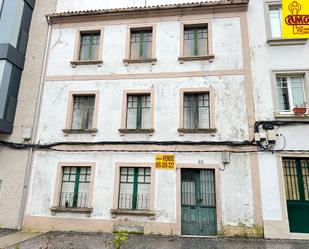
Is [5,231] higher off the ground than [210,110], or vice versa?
[210,110]

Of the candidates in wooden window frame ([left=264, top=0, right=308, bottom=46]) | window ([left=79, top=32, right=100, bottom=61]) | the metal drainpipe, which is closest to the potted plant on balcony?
wooden window frame ([left=264, top=0, right=308, bottom=46])

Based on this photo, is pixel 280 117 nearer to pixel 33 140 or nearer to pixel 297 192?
pixel 297 192

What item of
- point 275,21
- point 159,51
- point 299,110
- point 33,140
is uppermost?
point 275,21

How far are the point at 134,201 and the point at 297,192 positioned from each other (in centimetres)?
581

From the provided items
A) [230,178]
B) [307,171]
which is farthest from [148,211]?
[307,171]

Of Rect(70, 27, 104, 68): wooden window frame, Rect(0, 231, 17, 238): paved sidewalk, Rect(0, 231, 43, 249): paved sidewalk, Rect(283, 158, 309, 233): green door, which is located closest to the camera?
Rect(0, 231, 43, 249): paved sidewalk

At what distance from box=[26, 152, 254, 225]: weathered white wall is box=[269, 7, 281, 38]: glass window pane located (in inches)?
206

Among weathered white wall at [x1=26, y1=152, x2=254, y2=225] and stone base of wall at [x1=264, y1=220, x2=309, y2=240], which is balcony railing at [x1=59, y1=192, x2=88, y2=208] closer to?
weathered white wall at [x1=26, y1=152, x2=254, y2=225]

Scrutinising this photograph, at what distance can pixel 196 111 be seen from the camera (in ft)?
33.4

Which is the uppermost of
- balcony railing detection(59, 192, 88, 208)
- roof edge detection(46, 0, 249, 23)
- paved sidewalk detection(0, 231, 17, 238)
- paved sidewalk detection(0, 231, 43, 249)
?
roof edge detection(46, 0, 249, 23)

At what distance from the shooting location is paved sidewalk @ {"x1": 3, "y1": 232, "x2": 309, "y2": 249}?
762 cm

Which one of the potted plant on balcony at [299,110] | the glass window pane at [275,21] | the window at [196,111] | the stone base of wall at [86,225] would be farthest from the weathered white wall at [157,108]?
the stone base of wall at [86,225]

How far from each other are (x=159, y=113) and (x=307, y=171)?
5770 millimetres

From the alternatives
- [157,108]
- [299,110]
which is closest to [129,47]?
[157,108]
